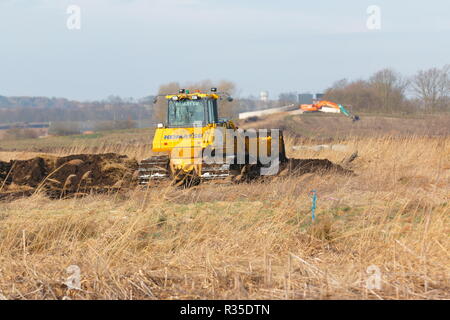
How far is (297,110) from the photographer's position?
6094 cm

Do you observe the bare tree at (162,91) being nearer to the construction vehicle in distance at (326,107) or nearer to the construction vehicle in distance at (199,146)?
the construction vehicle in distance at (326,107)

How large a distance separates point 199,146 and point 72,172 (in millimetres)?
3233

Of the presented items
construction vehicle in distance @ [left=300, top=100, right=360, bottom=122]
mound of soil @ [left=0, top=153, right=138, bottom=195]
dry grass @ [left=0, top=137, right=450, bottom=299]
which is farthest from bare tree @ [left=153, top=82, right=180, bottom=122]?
dry grass @ [left=0, top=137, right=450, bottom=299]

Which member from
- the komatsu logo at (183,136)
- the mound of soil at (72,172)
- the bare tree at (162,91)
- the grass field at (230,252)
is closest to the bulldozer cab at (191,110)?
the komatsu logo at (183,136)

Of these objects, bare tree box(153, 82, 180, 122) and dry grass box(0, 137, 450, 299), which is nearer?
dry grass box(0, 137, 450, 299)

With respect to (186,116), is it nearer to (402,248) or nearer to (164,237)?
(164,237)

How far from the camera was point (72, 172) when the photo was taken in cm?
1534

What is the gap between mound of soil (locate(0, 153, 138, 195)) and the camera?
14.4 meters

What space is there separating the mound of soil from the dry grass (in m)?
4.68

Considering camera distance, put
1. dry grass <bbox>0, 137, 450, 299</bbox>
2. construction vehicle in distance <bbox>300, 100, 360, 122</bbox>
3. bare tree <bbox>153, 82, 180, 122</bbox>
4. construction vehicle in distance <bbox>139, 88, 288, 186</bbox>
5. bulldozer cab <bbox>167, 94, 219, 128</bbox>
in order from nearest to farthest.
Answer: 1. dry grass <bbox>0, 137, 450, 299</bbox>
2. construction vehicle in distance <bbox>139, 88, 288, 186</bbox>
3. bulldozer cab <bbox>167, 94, 219, 128</bbox>
4. bare tree <bbox>153, 82, 180, 122</bbox>
5. construction vehicle in distance <bbox>300, 100, 360, 122</bbox>

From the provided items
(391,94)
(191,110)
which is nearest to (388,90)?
(391,94)

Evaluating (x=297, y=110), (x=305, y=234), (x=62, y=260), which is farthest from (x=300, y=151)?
(x=297, y=110)

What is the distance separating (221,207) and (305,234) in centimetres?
268

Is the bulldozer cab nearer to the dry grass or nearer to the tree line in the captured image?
the dry grass
